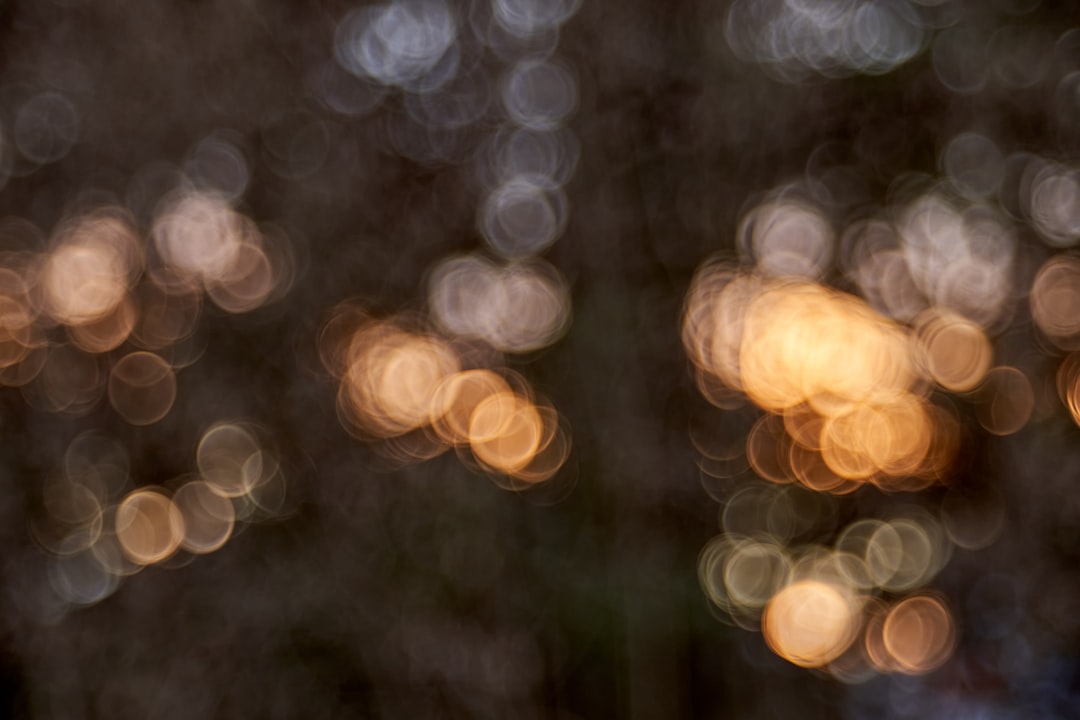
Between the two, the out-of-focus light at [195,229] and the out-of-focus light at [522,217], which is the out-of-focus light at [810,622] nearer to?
the out-of-focus light at [522,217]

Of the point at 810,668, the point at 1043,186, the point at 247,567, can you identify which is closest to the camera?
the point at 1043,186

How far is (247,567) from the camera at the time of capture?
1508 mm

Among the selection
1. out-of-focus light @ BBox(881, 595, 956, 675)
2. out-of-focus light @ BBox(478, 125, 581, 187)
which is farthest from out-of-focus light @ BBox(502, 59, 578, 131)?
out-of-focus light @ BBox(881, 595, 956, 675)

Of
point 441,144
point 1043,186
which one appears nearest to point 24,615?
point 441,144

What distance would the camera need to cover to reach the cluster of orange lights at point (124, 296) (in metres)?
1.46

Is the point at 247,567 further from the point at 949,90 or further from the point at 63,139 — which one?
the point at 949,90

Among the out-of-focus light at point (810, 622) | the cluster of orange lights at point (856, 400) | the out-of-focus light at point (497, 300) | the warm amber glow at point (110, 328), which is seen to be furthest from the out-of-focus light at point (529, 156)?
the out-of-focus light at point (810, 622)

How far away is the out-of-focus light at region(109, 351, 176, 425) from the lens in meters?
1.49

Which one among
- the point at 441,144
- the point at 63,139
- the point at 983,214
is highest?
the point at 983,214

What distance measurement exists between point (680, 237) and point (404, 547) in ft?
2.16

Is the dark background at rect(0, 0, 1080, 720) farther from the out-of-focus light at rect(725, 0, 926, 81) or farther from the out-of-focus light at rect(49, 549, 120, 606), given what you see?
the out-of-focus light at rect(725, 0, 926, 81)

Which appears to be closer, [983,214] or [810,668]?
[983,214]

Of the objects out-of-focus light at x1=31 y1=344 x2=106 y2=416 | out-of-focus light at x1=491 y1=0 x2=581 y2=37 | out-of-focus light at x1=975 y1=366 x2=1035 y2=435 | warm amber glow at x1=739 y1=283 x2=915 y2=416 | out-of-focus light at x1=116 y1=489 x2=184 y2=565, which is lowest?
out-of-focus light at x1=116 y1=489 x2=184 y2=565

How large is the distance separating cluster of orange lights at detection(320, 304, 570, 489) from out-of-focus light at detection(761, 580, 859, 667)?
1.32 feet
